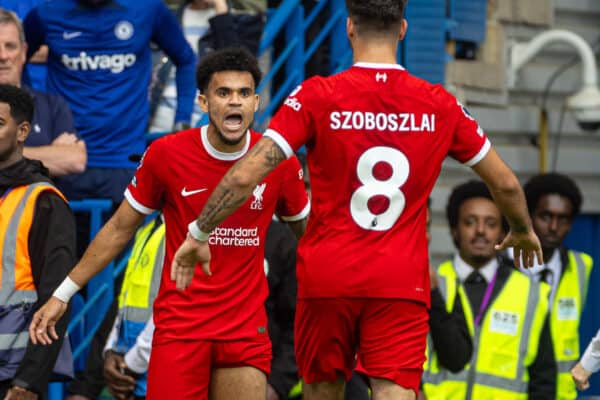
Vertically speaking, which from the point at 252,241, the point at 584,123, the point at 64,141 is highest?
the point at 584,123

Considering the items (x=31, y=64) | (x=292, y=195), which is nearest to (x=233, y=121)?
(x=292, y=195)

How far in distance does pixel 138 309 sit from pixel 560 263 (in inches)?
140

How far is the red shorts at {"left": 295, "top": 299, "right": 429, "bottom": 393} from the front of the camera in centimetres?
673

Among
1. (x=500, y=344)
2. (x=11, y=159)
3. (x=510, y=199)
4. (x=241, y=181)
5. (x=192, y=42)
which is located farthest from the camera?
(x=192, y=42)

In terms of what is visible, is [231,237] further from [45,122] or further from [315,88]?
[45,122]

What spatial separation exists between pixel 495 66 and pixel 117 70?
4.31 m

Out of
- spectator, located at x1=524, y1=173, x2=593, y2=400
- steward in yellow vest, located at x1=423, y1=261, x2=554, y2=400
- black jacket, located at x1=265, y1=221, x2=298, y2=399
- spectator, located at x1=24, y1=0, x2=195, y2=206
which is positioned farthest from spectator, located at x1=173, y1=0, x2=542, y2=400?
spectator, located at x1=24, y1=0, x2=195, y2=206

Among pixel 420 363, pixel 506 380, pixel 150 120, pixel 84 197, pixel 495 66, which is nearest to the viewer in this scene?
pixel 420 363

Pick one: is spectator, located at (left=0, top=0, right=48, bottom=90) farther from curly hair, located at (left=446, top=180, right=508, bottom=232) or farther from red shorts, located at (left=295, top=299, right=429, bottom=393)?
red shorts, located at (left=295, top=299, right=429, bottom=393)

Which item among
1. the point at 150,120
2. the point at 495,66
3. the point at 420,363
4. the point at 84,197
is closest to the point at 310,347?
the point at 420,363

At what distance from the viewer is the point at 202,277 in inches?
293

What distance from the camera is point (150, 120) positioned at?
10.9 meters

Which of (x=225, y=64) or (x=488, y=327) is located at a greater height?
(x=225, y=64)

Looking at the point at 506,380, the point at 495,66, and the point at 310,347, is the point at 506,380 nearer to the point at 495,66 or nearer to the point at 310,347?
the point at 310,347
